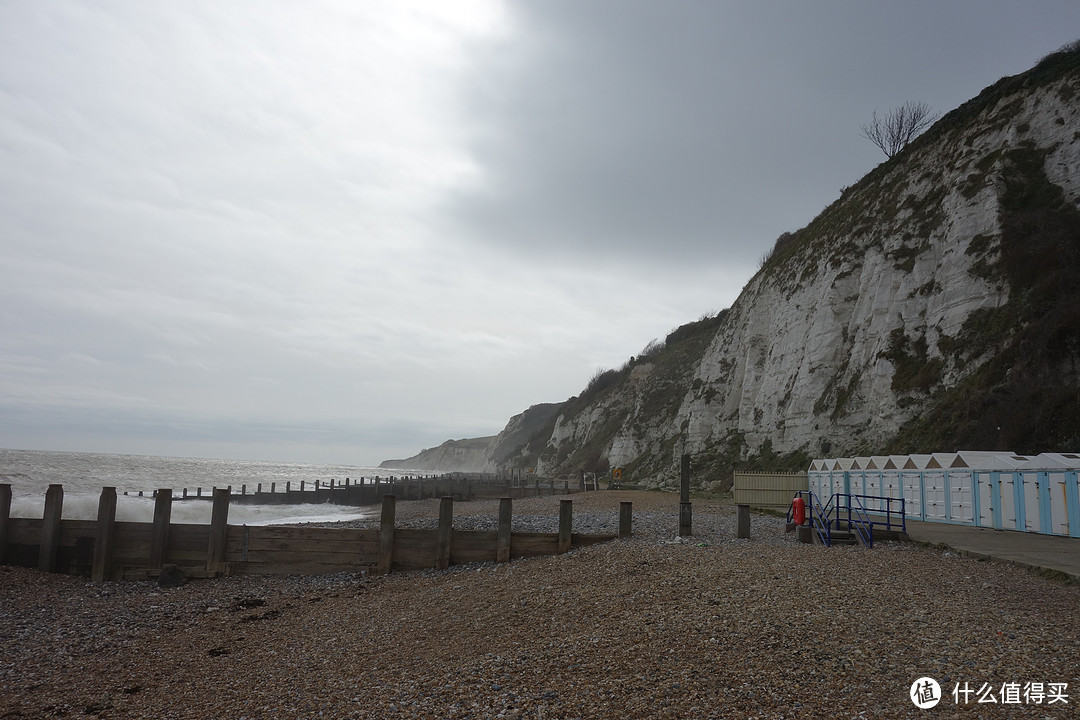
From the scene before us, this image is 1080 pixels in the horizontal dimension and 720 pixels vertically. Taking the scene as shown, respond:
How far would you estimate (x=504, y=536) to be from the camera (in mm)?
12148

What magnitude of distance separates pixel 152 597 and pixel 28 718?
479cm

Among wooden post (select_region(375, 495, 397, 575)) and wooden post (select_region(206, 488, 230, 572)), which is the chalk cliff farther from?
wooden post (select_region(206, 488, 230, 572))

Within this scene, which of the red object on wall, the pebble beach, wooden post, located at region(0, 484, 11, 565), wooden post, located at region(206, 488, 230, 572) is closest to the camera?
the pebble beach

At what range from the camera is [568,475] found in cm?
7262

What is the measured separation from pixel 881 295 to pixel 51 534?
34.5 metres

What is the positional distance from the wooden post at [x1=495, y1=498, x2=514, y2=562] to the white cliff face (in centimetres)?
2228

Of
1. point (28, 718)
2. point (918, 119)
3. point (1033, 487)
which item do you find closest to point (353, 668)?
point (28, 718)

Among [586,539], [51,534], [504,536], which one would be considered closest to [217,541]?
[51,534]

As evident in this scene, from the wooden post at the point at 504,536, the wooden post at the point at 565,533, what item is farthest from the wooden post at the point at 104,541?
the wooden post at the point at 565,533

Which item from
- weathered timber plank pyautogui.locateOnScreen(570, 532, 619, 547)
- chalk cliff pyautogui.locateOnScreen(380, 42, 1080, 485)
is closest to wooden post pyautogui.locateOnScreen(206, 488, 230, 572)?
weathered timber plank pyautogui.locateOnScreen(570, 532, 619, 547)

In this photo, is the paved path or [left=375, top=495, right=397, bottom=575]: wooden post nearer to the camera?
the paved path

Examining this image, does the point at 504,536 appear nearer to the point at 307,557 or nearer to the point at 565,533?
the point at 565,533

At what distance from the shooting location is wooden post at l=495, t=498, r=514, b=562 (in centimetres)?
1205

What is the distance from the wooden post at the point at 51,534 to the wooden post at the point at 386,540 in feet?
19.8
